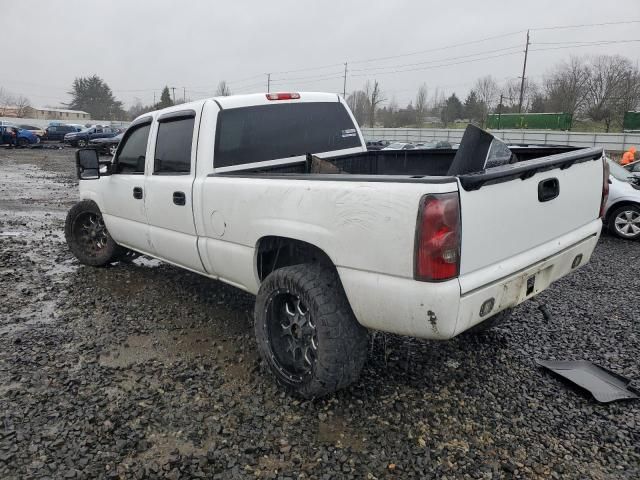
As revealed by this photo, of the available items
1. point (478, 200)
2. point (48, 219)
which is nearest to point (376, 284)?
point (478, 200)

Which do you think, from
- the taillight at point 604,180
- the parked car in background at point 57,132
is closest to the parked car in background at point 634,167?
the taillight at point 604,180

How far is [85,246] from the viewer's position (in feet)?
18.9

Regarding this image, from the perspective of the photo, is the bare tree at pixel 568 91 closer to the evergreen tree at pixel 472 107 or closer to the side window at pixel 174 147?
the evergreen tree at pixel 472 107

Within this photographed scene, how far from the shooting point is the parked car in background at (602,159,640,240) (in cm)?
783

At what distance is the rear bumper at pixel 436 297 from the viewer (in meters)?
2.27

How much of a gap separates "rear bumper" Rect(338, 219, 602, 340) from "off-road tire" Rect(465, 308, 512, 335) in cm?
89

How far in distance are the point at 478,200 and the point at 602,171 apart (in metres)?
1.57

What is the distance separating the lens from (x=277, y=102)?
4023mm

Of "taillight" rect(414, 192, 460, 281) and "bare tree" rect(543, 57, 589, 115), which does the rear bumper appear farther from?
"bare tree" rect(543, 57, 589, 115)

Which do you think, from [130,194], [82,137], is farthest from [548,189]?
[82,137]

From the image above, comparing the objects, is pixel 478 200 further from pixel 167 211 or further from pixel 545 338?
pixel 167 211

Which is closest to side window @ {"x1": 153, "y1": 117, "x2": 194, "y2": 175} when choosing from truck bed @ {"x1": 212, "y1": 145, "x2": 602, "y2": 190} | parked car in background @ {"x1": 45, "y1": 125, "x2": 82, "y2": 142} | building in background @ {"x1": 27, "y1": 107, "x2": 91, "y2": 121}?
truck bed @ {"x1": 212, "y1": 145, "x2": 602, "y2": 190}

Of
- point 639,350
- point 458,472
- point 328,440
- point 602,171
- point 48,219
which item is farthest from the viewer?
point 48,219

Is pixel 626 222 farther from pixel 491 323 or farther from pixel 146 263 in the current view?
pixel 146 263
